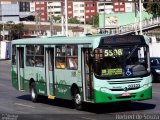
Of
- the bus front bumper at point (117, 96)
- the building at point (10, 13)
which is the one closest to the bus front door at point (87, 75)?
the bus front bumper at point (117, 96)

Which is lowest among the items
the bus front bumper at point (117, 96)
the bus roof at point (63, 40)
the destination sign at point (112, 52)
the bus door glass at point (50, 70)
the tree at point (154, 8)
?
the bus front bumper at point (117, 96)

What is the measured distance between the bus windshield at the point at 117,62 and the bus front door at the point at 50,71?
3.50m

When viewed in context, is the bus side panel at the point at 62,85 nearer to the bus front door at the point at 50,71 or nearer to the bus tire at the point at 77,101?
the bus front door at the point at 50,71

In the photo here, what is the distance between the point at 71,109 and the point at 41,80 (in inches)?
111

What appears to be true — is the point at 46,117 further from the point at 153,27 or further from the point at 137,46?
the point at 153,27

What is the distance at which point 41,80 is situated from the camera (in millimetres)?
21953

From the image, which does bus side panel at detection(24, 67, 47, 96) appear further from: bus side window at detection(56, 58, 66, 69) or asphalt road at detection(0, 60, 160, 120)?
bus side window at detection(56, 58, 66, 69)

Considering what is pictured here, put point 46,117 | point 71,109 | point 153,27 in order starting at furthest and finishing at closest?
1. point 153,27
2. point 71,109
3. point 46,117

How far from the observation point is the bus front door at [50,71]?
21.0 m

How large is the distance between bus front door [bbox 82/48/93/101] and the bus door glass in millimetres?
2652

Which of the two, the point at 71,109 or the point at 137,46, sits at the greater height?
the point at 137,46

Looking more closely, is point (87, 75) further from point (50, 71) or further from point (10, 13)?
point (10, 13)

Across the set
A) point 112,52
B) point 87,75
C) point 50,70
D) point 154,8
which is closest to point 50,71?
point 50,70

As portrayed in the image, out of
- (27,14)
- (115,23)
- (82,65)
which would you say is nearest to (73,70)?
(82,65)
